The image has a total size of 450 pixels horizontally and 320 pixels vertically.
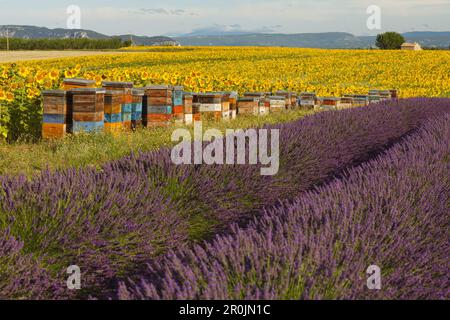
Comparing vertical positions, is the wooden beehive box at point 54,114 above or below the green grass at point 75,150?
above

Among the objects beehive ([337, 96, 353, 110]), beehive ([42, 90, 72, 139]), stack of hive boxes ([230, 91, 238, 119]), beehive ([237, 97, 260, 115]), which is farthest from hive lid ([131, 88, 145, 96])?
beehive ([337, 96, 353, 110])

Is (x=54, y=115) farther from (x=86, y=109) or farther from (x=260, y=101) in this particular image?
(x=260, y=101)

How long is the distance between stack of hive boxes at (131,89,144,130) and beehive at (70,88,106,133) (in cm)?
125

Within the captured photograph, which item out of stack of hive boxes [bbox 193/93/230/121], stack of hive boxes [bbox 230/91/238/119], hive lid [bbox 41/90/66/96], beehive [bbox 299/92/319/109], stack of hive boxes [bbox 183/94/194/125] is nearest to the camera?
hive lid [bbox 41/90/66/96]

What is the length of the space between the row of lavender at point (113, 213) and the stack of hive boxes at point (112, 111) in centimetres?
313

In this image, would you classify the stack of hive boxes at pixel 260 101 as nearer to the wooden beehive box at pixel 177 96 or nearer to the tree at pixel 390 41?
the wooden beehive box at pixel 177 96

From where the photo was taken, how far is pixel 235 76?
24062 mm

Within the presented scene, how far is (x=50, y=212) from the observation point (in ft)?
10.7

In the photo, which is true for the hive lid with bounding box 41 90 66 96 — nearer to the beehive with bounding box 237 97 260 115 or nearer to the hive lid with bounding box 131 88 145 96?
the hive lid with bounding box 131 88 145 96

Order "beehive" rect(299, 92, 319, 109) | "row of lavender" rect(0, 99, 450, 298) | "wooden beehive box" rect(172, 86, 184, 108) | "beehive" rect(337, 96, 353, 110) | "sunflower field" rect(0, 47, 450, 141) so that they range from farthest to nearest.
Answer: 1. "beehive" rect(337, 96, 353, 110)
2. "beehive" rect(299, 92, 319, 109)
3. "wooden beehive box" rect(172, 86, 184, 108)
4. "sunflower field" rect(0, 47, 450, 141)
5. "row of lavender" rect(0, 99, 450, 298)

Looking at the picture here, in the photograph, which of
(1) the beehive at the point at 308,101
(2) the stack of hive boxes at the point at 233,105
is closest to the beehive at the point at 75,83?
(2) the stack of hive boxes at the point at 233,105

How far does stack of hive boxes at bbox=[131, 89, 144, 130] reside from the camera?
344 inches

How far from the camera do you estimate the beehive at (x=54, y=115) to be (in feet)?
23.9
